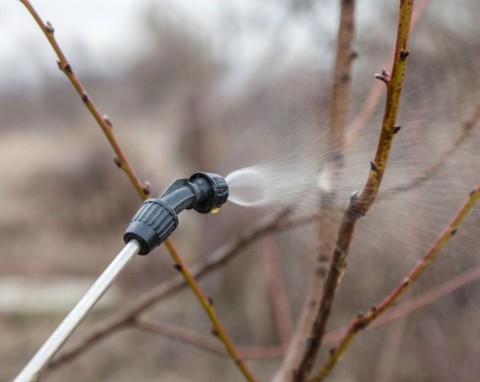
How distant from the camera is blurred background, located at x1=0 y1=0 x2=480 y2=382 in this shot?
1284 mm

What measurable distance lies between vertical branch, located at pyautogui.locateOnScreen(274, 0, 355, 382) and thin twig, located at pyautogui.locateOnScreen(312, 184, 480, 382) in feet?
0.43

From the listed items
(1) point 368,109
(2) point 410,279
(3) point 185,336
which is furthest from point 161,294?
(2) point 410,279

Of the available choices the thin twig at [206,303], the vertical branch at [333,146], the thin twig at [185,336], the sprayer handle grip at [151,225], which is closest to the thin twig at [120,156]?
the thin twig at [206,303]

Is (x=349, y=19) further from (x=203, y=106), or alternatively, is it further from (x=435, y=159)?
(x=203, y=106)

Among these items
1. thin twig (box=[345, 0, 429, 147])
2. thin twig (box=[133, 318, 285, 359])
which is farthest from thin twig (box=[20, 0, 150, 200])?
thin twig (box=[133, 318, 285, 359])

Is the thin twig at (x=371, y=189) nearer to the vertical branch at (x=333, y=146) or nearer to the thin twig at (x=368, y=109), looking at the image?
the vertical branch at (x=333, y=146)

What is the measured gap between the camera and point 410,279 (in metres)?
0.91

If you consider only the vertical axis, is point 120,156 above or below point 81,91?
below

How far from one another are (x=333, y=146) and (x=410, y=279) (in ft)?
1.03

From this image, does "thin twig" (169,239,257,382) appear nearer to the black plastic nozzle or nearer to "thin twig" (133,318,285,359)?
the black plastic nozzle

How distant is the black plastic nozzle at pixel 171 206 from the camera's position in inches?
26.9

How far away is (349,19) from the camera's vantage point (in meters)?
1.16

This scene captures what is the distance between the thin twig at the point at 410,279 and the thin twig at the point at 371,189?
0.04 metres

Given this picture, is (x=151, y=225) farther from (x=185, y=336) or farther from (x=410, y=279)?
(x=185, y=336)
